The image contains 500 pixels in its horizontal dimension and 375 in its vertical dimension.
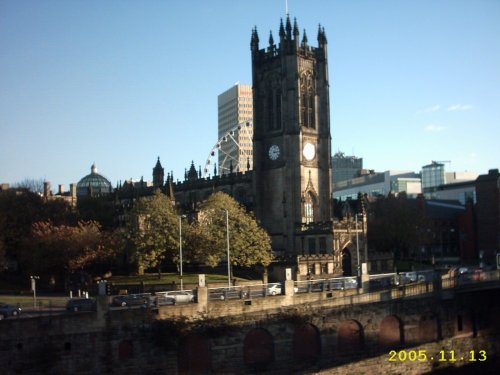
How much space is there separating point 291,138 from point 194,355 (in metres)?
60.1

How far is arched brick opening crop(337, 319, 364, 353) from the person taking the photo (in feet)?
190

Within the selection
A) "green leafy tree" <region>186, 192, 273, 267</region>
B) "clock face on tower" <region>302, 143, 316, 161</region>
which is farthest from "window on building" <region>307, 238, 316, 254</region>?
"clock face on tower" <region>302, 143, 316, 161</region>

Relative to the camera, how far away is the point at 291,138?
10738 cm

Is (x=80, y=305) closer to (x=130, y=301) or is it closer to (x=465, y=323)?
(x=130, y=301)

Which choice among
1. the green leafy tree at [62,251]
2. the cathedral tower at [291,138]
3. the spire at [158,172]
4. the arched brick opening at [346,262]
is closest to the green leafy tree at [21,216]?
the green leafy tree at [62,251]

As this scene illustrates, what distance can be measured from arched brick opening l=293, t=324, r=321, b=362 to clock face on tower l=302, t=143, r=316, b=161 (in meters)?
53.9

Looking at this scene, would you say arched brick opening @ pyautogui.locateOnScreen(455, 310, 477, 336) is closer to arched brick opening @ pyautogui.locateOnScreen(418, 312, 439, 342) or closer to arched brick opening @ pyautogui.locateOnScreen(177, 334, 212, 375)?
arched brick opening @ pyautogui.locateOnScreen(418, 312, 439, 342)

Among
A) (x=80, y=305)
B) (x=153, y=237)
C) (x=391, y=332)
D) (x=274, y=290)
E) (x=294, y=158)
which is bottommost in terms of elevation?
(x=391, y=332)

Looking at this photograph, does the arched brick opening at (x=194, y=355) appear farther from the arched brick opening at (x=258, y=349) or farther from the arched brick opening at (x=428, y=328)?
the arched brick opening at (x=428, y=328)

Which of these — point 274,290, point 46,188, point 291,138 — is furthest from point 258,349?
point 46,188

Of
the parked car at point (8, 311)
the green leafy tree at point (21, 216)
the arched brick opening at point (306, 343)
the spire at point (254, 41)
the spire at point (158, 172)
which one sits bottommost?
the arched brick opening at point (306, 343)

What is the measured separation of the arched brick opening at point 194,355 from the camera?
51.0 m

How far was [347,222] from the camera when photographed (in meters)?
102

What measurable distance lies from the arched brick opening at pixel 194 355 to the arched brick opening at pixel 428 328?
70.2 feet
